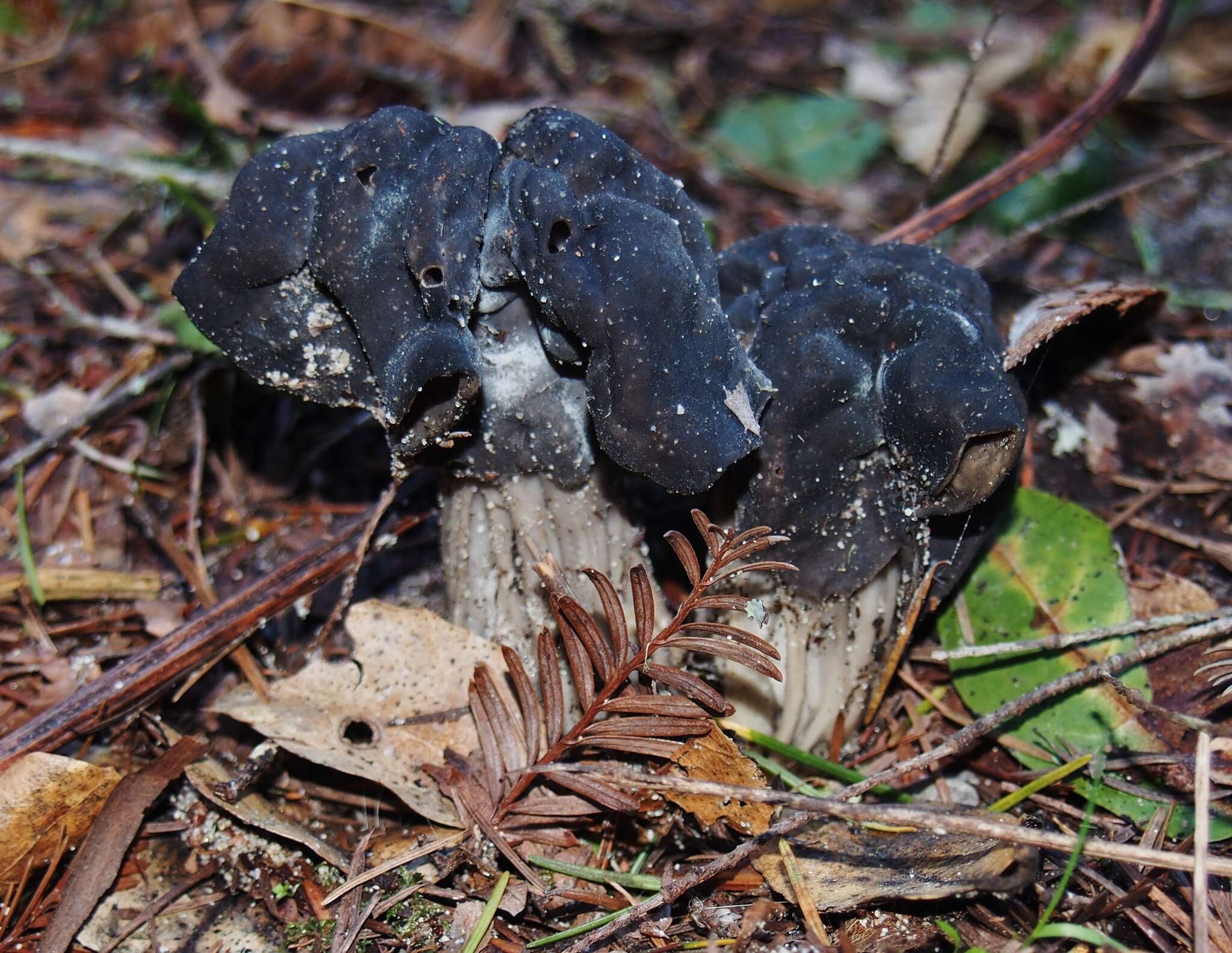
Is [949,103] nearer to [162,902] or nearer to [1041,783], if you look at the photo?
[1041,783]

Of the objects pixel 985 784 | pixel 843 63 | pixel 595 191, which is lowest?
pixel 985 784

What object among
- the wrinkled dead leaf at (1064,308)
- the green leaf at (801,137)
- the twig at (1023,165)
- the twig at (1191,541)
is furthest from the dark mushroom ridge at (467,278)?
the green leaf at (801,137)

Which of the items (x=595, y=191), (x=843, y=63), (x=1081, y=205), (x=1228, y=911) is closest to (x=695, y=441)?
(x=595, y=191)

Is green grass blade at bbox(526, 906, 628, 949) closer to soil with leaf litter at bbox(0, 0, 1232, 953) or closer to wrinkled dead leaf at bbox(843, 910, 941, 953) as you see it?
soil with leaf litter at bbox(0, 0, 1232, 953)

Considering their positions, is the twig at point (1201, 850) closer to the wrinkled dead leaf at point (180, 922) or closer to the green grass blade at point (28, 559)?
the wrinkled dead leaf at point (180, 922)

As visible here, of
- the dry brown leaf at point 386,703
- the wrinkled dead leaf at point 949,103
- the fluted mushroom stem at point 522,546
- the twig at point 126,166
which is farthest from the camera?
the wrinkled dead leaf at point 949,103

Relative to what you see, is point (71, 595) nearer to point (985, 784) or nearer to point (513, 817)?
point (513, 817)

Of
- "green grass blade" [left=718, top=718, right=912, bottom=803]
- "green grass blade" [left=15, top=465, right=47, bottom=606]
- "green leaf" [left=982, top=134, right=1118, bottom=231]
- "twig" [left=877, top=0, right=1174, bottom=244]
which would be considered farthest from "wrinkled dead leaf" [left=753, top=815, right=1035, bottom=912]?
"green leaf" [left=982, top=134, right=1118, bottom=231]
